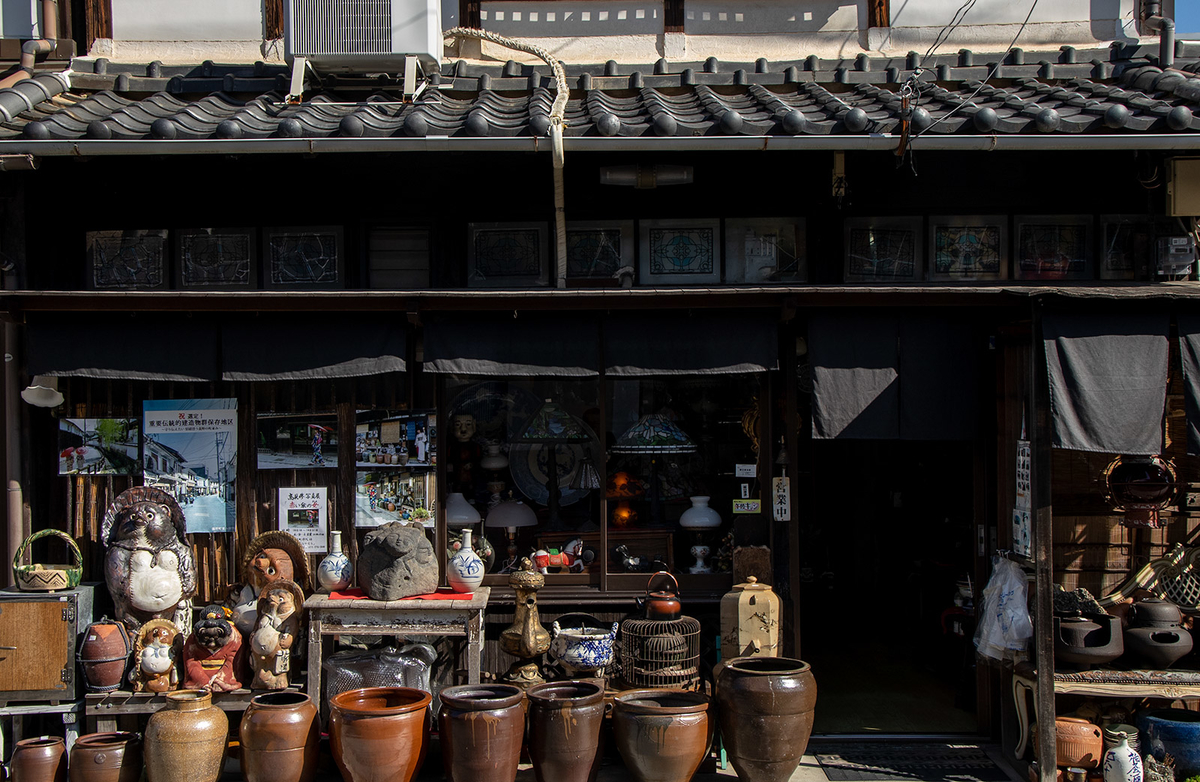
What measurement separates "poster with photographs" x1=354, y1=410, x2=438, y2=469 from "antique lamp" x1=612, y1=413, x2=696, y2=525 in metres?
1.66

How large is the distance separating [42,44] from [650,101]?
243 inches

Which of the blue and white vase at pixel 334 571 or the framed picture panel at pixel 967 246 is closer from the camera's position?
the blue and white vase at pixel 334 571

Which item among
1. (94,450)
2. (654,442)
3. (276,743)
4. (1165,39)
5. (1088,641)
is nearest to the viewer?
(276,743)

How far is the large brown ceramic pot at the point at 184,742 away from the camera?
6.42 m

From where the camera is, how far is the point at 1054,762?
651 cm

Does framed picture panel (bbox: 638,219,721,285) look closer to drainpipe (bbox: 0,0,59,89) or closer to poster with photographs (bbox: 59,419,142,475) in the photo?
poster with photographs (bbox: 59,419,142,475)

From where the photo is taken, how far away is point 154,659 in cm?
702

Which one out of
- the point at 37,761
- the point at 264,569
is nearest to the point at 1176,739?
the point at 264,569

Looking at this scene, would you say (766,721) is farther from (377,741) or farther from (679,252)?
(679,252)

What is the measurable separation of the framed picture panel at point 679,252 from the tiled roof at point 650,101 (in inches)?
41.8

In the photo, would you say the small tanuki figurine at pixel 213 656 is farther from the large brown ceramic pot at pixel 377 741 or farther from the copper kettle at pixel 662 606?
the copper kettle at pixel 662 606

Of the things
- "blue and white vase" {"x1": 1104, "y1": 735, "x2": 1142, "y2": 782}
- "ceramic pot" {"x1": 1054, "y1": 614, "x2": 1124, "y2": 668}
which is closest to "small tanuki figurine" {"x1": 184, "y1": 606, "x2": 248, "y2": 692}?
"ceramic pot" {"x1": 1054, "y1": 614, "x2": 1124, "y2": 668}

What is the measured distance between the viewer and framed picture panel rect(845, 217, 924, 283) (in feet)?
→ 27.1

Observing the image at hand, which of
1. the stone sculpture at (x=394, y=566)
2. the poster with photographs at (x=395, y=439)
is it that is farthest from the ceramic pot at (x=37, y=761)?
the poster with photographs at (x=395, y=439)
